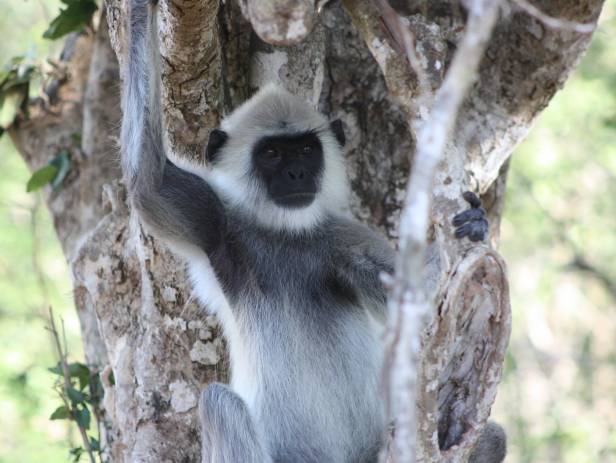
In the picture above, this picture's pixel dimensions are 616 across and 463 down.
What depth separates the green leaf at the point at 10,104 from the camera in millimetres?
5781

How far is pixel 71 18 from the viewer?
5422 millimetres

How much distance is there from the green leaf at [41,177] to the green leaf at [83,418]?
140 cm

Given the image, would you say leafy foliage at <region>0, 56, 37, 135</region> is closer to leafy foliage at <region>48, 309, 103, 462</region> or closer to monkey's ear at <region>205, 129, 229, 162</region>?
leafy foliage at <region>48, 309, 103, 462</region>

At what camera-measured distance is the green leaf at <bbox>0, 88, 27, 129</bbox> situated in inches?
228

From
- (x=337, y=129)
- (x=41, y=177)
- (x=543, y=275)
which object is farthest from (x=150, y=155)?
(x=543, y=275)

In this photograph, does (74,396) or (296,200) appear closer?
(296,200)

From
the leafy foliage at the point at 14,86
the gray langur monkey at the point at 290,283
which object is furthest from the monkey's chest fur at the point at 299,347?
the leafy foliage at the point at 14,86

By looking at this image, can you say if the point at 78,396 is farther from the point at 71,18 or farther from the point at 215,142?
the point at 71,18

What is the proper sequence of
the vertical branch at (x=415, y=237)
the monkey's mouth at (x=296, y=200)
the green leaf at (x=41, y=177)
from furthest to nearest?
1. the green leaf at (x=41, y=177)
2. the monkey's mouth at (x=296, y=200)
3. the vertical branch at (x=415, y=237)

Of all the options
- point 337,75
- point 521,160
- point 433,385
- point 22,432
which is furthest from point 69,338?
point 433,385

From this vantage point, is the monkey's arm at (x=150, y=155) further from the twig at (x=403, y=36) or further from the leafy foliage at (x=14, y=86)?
the leafy foliage at (x=14, y=86)

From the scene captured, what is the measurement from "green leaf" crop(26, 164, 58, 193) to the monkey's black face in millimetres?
2111

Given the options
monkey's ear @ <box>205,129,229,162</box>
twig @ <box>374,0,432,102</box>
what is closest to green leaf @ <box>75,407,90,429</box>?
monkey's ear @ <box>205,129,229,162</box>

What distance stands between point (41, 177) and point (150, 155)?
2246mm
